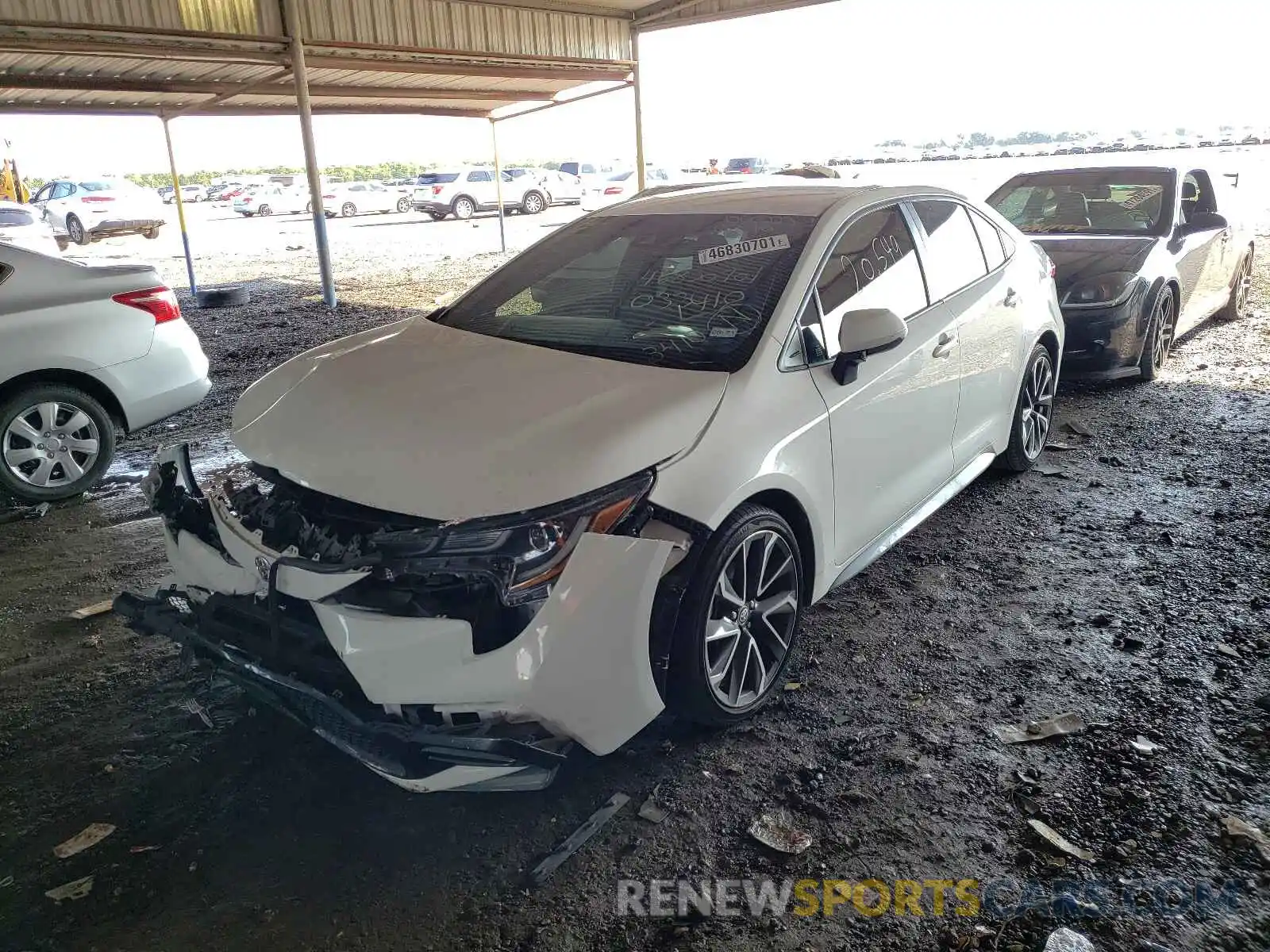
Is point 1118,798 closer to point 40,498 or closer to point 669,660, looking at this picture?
point 669,660

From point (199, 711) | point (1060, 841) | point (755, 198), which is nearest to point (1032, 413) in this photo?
point (755, 198)

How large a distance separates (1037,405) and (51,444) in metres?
5.65

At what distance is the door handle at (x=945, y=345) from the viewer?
3.72 m

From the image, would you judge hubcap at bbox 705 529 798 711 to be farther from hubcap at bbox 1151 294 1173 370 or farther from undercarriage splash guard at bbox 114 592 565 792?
hubcap at bbox 1151 294 1173 370

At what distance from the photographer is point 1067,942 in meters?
2.15

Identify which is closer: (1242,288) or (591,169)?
(1242,288)

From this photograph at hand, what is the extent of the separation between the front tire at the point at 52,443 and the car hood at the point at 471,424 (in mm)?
2714

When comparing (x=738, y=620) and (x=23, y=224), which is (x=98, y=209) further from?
(x=738, y=620)

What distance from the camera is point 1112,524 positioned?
4551 mm

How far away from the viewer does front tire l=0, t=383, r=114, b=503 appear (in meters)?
5.12

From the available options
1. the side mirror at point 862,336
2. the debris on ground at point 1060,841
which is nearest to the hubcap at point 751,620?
the side mirror at point 862,336

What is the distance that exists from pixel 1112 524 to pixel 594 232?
116 inches

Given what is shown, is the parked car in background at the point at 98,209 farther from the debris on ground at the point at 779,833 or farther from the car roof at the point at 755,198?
the debris on ground at the point at 779,833

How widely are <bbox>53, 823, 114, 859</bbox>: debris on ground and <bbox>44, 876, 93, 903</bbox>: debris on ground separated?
129 millimetres
